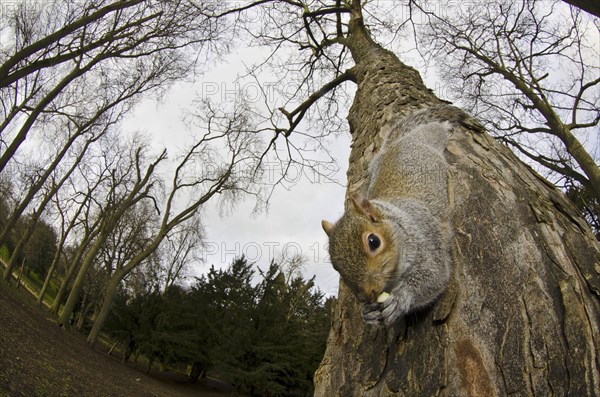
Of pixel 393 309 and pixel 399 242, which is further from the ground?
pixel 399 242

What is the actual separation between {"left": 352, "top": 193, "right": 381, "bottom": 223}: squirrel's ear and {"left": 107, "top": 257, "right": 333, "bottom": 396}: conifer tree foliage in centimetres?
1404

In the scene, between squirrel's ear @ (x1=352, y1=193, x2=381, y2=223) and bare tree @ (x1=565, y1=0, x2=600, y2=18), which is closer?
squirrel's ear @ (x1=352, y1=193, x2=381, y2=223)

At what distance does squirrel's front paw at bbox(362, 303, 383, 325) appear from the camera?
1331mm

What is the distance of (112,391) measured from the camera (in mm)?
9758

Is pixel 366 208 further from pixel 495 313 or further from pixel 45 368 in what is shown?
pixel 45 368

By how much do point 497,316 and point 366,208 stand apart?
609 mm

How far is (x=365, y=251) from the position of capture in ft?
4.80

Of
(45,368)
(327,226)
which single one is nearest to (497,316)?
(327,226)

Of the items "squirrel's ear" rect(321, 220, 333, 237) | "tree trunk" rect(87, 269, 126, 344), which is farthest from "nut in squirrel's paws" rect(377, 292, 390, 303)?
"tree trunk" rect(87, 269, 126, 344)

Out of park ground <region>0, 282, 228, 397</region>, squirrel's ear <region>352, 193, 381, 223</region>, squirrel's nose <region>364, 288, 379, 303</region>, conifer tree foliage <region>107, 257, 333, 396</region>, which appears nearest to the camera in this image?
squirrel's nose <region>364, 288, 379, 303</region>

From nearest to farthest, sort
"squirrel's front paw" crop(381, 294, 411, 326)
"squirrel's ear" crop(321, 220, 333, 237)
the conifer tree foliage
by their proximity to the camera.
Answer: "squirrel's front paw" crop(381, 294, 411, 326) < "squirrel's ear" crop(321, 220, 333, 237) < the conifer tree foliage

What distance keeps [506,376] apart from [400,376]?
33 centimetres

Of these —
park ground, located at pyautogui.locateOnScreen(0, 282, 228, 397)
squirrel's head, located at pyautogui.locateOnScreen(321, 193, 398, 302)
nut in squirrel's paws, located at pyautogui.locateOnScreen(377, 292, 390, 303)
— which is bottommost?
park ground, located at pyautogui.locateOnScreen(0, 282, 228, 397)

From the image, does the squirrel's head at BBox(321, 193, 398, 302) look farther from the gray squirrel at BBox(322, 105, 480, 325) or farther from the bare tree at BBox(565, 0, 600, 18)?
the bare tree at BBox(565, 0, 600, 18)
